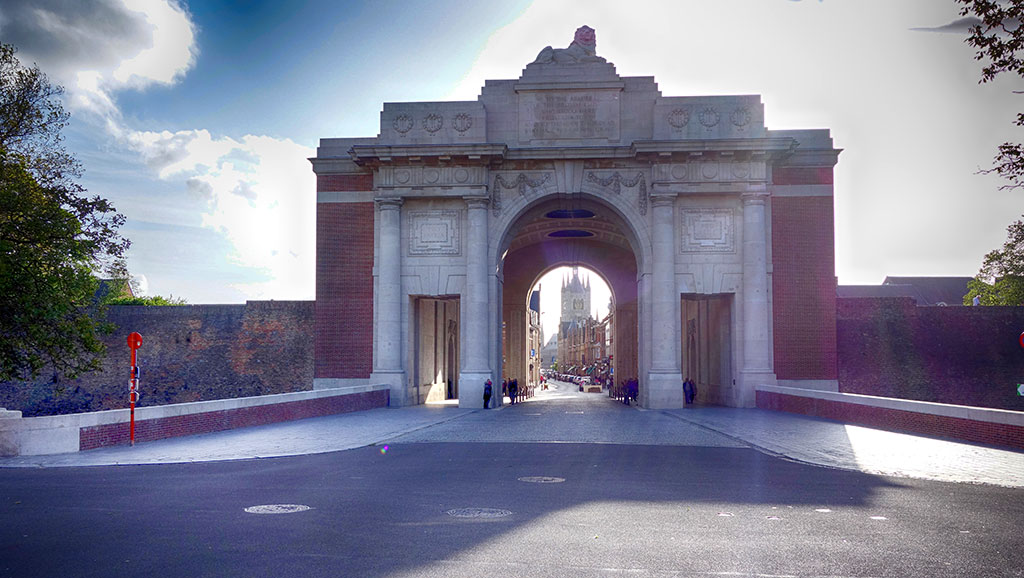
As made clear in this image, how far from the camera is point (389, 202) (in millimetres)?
32500

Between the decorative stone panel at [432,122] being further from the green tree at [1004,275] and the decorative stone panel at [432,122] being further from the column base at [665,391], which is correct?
the green tree at [1004,275]

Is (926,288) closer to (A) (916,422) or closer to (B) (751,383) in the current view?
(B) (751,383)

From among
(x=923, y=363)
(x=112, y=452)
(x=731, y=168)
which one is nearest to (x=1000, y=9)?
(x=112, y=452)

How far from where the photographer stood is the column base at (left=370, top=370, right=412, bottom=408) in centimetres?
3175

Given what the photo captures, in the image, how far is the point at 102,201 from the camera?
709 inches

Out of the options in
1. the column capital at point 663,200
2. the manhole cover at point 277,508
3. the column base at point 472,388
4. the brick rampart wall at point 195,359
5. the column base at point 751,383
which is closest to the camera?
the manhole cover at point 277,508

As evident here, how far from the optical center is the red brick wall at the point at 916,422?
1497cm

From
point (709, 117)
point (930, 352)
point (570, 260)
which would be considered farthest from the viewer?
point (570, 260)

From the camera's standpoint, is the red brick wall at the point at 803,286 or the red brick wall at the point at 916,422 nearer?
the red brick wall at the point at 916,422

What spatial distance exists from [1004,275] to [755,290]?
30001 millimetres

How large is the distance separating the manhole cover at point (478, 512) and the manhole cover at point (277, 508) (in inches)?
65.3

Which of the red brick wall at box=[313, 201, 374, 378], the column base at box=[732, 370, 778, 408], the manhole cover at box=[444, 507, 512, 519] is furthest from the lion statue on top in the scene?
the manhole cover at box=[444, 507, 512, 519]

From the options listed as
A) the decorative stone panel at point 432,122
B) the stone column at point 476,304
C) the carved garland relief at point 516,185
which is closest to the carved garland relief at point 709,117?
the carved garland relief at point 516,185

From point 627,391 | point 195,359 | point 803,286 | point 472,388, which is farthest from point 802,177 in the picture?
point 195,359
